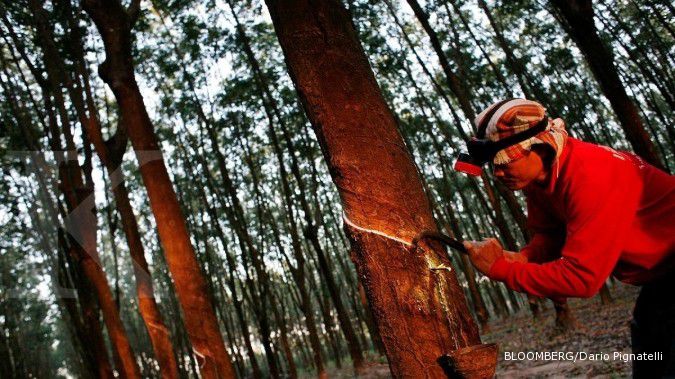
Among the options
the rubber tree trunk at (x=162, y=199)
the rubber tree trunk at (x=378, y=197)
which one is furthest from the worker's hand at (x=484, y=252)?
the rubber tree trunk at (x=162, y=199)

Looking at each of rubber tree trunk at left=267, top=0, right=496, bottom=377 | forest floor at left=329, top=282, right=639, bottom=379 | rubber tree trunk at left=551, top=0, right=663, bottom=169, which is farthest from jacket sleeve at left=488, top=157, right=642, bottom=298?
forest floor at left=329, top=282, right=639, bottom=379

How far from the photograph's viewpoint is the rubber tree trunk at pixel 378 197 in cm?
165

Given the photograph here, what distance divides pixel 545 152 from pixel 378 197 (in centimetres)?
61

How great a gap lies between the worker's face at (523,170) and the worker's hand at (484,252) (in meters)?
0.24

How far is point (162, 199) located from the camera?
4.86 metres

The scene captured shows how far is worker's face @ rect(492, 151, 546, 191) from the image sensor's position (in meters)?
1.75

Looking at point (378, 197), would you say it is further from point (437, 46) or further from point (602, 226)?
point (437, 46)

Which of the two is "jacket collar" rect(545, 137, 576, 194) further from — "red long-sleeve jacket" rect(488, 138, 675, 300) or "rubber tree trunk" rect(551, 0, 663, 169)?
"rubber tree trunk" rect(551, 0, 663, 169)

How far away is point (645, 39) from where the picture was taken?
17.5 meters

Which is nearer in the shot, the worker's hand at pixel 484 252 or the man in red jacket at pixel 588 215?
the man in red jacket at pixel 588 215

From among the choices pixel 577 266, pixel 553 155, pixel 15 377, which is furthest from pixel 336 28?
pixel 15 377

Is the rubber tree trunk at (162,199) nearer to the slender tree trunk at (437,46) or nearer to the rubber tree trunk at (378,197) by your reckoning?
the rubber tree trunk at (378,197)

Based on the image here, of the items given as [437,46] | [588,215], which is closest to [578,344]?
[437,46]

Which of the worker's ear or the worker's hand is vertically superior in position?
the worker's ear
